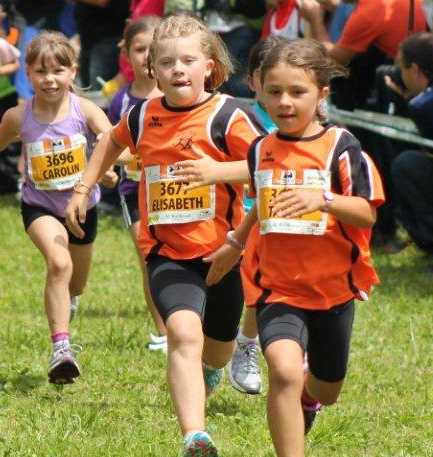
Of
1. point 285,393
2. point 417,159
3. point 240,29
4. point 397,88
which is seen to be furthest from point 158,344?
point 240,29

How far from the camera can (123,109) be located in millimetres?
8469

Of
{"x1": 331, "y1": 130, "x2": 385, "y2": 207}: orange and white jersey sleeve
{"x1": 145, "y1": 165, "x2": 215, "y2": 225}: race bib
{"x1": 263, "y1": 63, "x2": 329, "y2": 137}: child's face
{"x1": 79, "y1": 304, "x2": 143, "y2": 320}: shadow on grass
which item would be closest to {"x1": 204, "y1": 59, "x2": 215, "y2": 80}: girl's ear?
{"x1": 145, "y1": 165, "x2": 215, "y2": 225}: race bib

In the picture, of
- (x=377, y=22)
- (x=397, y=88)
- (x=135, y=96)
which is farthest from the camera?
(x=377, y=22)

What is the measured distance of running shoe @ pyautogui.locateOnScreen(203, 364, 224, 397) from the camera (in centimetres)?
646

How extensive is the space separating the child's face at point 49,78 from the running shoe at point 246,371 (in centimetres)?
174

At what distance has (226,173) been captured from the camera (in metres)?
5.61

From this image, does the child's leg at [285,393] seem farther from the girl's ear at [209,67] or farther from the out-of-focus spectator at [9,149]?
the out-of-focus spectator at [9,149]

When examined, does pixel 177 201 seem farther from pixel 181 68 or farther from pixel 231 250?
pixel 181 68

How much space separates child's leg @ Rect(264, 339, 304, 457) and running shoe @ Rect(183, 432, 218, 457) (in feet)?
0.81

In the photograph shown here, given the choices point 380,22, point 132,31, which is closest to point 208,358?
point 132,31

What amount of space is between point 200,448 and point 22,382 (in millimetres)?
2244

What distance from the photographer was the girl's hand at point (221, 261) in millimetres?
5609

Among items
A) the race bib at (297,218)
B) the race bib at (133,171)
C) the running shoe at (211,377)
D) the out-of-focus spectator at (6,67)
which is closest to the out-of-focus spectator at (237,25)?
the out-of-focus spectator at (6,67)

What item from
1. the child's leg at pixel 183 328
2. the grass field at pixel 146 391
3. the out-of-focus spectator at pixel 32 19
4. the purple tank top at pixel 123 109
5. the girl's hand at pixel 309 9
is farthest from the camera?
the out-of-focus spectator at pixel 32 19
